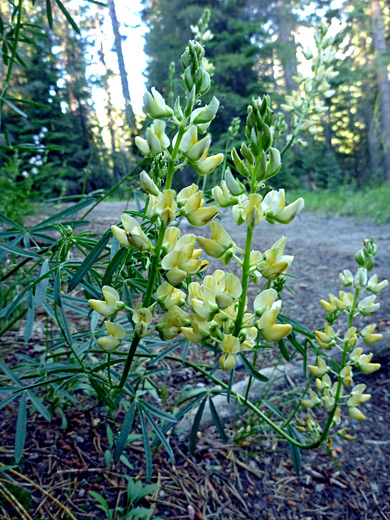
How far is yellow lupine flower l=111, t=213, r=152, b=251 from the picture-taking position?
2.09 feet

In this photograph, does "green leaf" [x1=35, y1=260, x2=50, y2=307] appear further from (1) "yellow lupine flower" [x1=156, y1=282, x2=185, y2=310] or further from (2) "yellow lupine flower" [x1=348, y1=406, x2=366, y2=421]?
(2) "yellow lupine flower" [x1=348, y1=406, x2=366, y2=421]

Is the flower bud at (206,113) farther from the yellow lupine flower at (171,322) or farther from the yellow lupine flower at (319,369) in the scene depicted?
the yellow lupine flower at (319,369)

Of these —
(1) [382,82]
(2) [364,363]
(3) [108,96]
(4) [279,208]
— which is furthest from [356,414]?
(1) [382,82]

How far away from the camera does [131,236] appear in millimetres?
634

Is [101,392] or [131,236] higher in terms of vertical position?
[131,236]

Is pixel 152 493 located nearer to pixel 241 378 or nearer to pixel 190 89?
pixel 241 378

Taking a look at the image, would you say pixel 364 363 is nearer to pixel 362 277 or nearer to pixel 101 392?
pixel 362 277

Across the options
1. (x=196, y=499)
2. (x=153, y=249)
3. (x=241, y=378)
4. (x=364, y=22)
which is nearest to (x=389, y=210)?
(x=241, y=378)

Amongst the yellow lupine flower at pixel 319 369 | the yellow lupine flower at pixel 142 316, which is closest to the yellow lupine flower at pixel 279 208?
the yellow lupine flower at pixel 142 316

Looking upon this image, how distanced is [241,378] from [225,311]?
53.1 inches

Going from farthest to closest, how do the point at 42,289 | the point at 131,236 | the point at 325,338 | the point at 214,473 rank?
the point at 214,473 → the point at 325,338 → the point at 42,289 → the point at 131,236

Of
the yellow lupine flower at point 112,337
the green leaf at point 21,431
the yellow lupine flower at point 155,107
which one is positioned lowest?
the green leaf at point 21,431

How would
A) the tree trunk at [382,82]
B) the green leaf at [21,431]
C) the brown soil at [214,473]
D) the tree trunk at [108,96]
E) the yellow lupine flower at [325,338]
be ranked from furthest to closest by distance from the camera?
the tree trunk at [382,82], the tree trunk at [108,96], the brown soil at [214,473], the yellow lupine flower at [325,338], the green leaf at [21,431]

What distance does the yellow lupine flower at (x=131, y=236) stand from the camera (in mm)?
637
